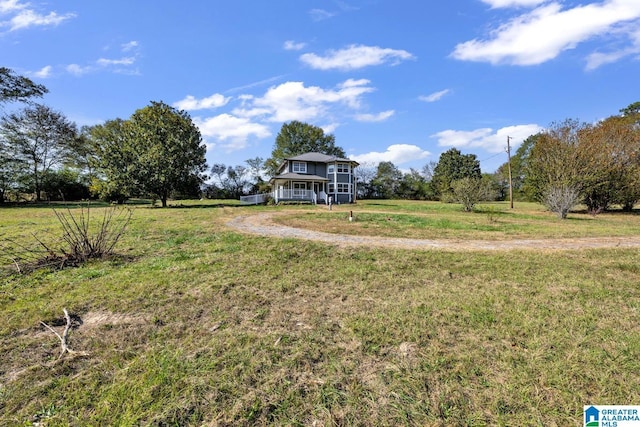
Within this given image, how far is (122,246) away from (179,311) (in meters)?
4.99

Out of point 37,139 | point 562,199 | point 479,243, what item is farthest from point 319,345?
point 37,139

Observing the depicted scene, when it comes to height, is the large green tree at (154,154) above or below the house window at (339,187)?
above

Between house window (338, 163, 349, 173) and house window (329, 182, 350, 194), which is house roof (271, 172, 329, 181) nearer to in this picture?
house window (329, 182, 350, 194)

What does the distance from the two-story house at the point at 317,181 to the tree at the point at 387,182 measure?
18.5m

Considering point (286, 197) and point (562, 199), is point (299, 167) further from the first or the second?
point (562, 199)

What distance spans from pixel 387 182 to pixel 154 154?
3740cm

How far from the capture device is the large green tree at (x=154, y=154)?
22359mm

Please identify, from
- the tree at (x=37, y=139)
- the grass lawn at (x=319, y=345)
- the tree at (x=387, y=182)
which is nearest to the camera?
the grass lawn at (x=319, y=345)

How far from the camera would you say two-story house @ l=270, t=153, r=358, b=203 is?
2995 cm

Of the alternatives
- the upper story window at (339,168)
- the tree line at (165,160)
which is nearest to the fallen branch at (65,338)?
the tree line at (165,160)

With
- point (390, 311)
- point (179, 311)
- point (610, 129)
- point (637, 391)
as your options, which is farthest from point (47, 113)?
point (610, 129)

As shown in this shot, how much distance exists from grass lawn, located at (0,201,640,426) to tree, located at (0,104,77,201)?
1444 inches

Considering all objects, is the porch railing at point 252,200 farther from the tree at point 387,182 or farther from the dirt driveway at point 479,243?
the tree at point 387,182

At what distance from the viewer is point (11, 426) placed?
1872mm
